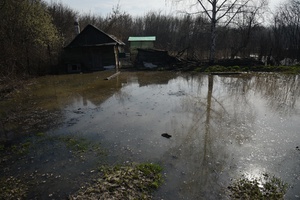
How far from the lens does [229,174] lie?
16.0ft

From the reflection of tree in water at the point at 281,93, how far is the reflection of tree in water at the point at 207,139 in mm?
1284

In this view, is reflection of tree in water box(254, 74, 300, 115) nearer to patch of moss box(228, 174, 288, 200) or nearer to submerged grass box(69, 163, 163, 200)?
patch of moss box(228, 174, 288, 200)

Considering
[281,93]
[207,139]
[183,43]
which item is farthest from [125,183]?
[183,43]

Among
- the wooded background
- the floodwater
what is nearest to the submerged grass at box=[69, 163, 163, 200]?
the floodwater

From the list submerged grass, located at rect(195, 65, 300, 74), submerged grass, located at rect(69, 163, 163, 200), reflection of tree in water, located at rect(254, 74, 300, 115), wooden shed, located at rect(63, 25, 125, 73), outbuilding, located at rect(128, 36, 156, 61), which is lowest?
submerged grass, located at rect(69, 163, 163, 200)

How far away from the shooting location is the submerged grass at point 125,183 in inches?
166

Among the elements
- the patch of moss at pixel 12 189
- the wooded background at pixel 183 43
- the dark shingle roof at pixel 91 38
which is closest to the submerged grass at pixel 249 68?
the wooded background at pixel 183 43

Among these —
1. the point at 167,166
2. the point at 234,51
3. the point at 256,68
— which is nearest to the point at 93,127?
the point at 167,166

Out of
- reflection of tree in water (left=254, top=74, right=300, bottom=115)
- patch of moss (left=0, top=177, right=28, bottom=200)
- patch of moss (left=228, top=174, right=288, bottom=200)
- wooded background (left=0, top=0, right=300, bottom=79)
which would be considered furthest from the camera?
wooded background (left=0, top=0, right=300, bottom=79)

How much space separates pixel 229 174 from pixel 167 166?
1387 millimetres

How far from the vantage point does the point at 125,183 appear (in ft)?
15.0

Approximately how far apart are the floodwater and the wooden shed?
12.3 m

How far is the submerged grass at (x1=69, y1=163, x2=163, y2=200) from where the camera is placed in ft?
13.9

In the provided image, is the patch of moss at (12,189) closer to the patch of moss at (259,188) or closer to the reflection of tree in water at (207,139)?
the reflection of tree in water at (207,139)
